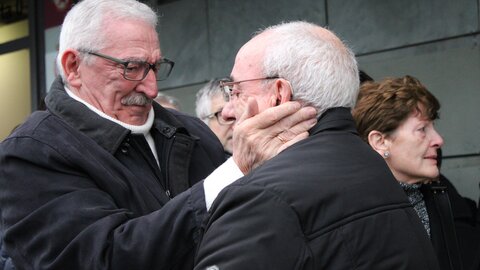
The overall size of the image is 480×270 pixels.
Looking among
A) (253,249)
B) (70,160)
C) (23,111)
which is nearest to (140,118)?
(70,160)

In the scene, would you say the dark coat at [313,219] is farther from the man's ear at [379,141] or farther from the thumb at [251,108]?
the man's ear at [379,141]

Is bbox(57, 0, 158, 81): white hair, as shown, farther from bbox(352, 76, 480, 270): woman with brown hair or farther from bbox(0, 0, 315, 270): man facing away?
bbox(352, 76, 480, 270): woman with brown hair

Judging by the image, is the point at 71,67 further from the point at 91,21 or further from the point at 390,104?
the point at 390,104

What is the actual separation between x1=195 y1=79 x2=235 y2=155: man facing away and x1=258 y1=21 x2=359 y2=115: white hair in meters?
2.58

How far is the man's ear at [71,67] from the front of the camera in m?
2.54

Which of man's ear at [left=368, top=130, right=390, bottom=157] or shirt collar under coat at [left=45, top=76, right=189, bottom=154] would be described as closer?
shirt collar under coat at [left=45, top=76, right=189, bottom=154]

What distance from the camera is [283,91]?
203 centimetres

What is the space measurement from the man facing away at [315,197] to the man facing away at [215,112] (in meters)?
2.59

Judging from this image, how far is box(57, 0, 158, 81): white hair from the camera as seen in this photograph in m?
2.50

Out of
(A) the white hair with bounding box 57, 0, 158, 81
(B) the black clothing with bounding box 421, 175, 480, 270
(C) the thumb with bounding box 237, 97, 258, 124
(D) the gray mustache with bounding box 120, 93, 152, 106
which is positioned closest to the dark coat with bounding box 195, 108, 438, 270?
(C) the thumb with bounding box 237, 97, 258, 124

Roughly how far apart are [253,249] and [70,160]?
0.83 meters

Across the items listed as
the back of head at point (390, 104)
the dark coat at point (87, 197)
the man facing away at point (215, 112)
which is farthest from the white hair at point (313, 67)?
the man facing away at point (215, 112)

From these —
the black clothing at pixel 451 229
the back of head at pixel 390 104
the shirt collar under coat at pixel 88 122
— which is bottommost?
the black clothing at pixel 451 229

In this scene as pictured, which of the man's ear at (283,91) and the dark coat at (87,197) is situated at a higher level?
the man's ear at (283,91)
